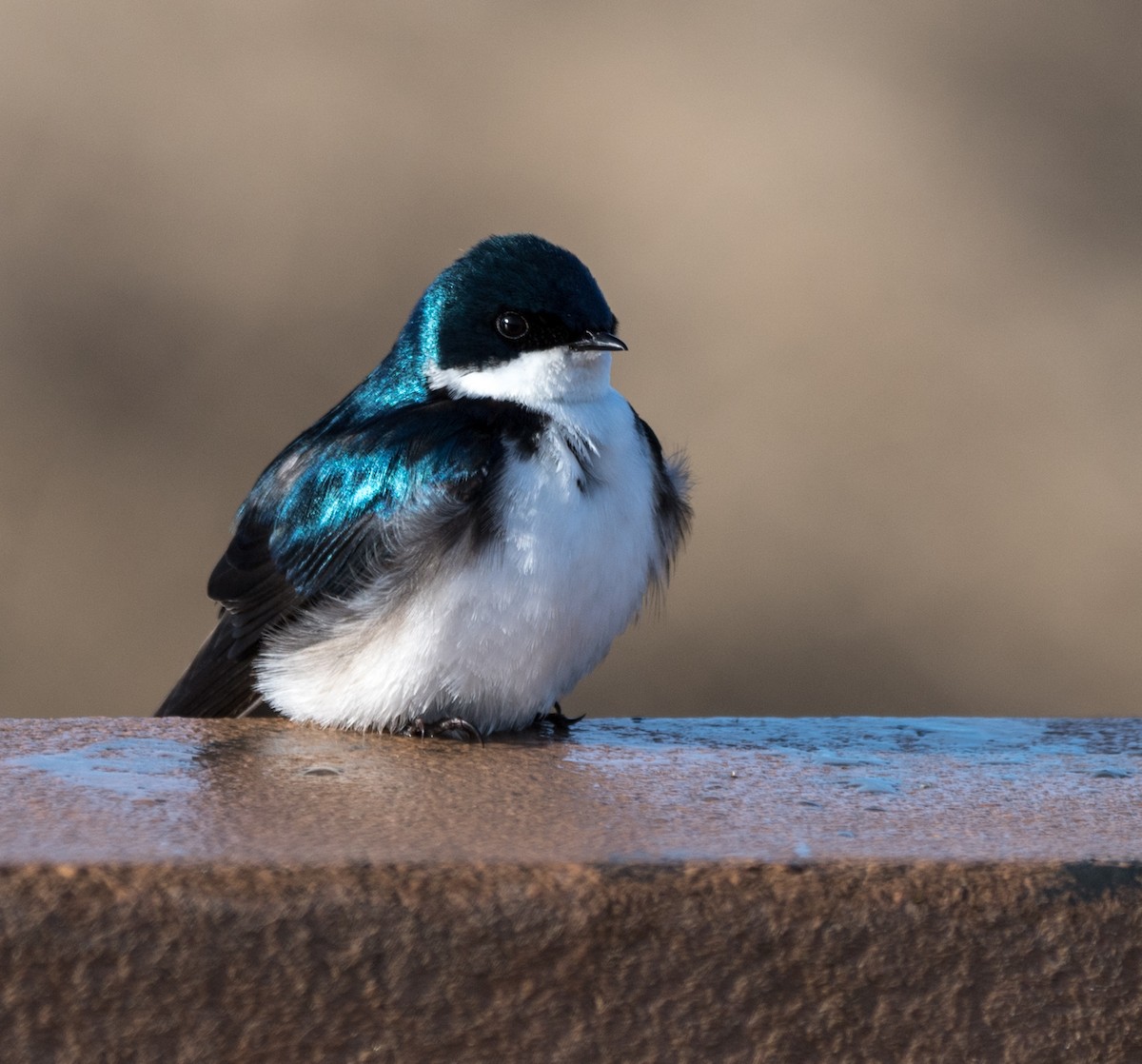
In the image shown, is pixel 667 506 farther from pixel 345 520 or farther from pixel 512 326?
pixel 345 520

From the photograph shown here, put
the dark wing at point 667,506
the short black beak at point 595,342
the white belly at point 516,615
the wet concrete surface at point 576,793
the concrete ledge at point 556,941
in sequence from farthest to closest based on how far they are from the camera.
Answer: the dark wing at point 667,506 < the short black beak at point 595,342 < the white belly at point 516,615 < the wet concrete surface at point 576,793 < the concrete ledge at point 556,941

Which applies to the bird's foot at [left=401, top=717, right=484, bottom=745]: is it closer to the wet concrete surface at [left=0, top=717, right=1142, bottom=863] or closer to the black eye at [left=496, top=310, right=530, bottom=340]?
the wet concrete surface at [left=0, top=717, right=1142, bottom=863]

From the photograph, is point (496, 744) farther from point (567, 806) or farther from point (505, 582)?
point (567, 806)

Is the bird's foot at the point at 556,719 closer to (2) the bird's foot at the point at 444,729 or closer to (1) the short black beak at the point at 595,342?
(2) the bird's foot at the point at 444,729

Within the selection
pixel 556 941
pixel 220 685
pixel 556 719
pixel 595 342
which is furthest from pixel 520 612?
pixel 556 941

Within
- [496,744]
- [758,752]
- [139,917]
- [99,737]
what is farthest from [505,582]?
[139,917]

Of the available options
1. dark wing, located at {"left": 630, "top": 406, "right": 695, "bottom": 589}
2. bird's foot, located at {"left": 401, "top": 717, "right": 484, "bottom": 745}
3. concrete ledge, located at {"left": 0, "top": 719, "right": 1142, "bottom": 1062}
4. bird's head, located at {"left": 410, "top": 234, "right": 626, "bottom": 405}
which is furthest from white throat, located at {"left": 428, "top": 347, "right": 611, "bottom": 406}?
concrete ledge, located at {"left": 0, "top": 719, "right": 1142, "bottom": 1062}

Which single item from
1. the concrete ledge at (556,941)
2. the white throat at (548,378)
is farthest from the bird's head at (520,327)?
the concrete ledge at (556,941)
